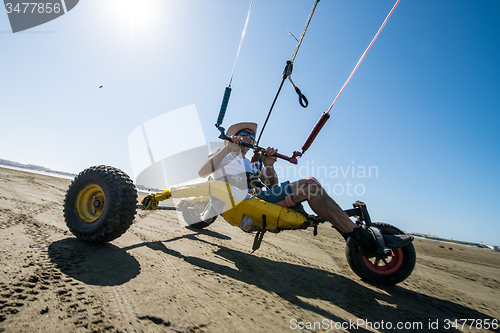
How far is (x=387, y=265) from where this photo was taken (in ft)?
8.76

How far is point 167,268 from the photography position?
202 centimetres

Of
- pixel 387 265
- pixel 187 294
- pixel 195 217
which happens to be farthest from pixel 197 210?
pixel 387 265

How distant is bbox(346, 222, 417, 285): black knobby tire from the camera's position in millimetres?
2525

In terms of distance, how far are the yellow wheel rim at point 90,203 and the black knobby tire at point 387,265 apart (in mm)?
3316

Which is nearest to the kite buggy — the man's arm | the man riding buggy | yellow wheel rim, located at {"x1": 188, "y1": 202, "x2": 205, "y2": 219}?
the man riding buggy

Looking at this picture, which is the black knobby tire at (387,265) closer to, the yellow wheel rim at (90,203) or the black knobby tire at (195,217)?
the black knobby tire at (195,217)

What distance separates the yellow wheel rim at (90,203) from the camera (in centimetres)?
267

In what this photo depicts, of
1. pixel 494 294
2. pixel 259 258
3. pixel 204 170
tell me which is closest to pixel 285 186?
pixel 259 258

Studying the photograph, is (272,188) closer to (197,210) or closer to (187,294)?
(187,294)

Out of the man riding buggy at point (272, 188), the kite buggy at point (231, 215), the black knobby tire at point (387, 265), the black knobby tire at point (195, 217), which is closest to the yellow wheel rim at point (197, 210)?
the black knobby tire at point (195, 217)

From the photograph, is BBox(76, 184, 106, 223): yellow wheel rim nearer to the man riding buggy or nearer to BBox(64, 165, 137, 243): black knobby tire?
BBox(64, 165, 137, 243): black knobby tire

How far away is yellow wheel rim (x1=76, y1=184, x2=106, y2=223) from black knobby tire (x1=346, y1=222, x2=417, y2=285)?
10.9 feet

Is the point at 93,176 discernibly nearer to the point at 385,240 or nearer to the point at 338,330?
the point at 338,330

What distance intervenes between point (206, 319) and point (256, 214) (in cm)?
152
